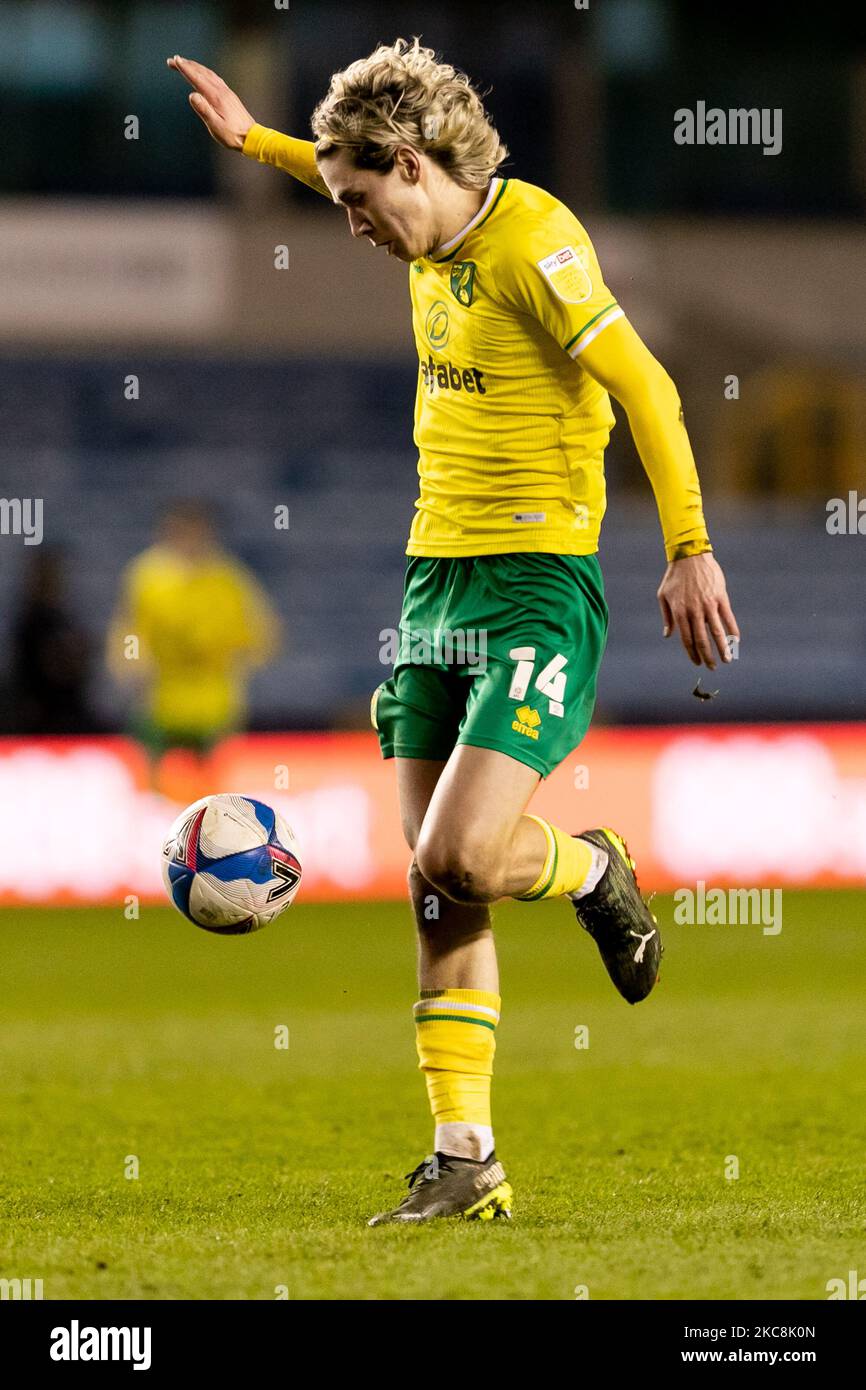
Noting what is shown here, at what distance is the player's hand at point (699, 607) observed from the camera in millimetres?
4148

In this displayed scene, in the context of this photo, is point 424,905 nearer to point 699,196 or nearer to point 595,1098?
point 595,1098

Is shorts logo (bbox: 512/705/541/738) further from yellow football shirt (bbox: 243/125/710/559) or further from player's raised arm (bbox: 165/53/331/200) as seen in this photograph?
player's raised arm (bbox: 165/53/331/200)

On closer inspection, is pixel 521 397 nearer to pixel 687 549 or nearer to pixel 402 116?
pixel 687 549

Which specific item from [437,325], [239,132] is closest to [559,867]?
[437,325]

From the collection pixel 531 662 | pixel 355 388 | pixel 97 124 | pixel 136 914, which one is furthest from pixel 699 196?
pixel 531 662

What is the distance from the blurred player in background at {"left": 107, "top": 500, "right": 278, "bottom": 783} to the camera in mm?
12969

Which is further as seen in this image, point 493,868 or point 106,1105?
point 106,1105

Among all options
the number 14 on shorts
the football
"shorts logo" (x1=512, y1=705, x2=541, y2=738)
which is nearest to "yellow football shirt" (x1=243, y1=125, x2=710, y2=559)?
the number 14 on shorts

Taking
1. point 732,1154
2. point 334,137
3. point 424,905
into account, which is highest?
point 334,137

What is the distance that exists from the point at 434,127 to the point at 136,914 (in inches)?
321

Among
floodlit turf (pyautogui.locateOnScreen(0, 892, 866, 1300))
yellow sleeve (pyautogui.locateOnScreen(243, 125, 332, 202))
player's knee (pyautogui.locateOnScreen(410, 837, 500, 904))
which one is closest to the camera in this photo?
floodlit turf (pyautogui.locateOnScreen(0, 892, 866, 1300))

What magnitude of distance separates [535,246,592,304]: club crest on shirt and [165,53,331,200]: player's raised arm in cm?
104

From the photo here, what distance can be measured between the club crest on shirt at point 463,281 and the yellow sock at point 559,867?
110cm

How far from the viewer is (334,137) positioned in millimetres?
4254
